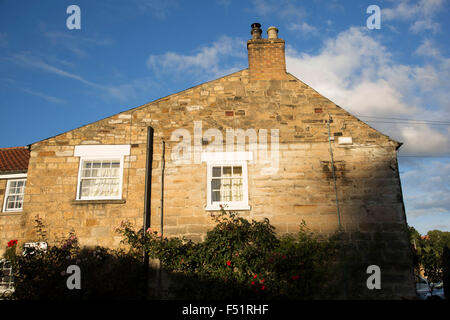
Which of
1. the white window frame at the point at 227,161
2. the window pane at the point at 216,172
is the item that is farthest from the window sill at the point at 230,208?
the window pane at the point at 216,172

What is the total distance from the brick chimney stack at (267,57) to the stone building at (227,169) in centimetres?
5

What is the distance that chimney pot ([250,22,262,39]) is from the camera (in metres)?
11.6

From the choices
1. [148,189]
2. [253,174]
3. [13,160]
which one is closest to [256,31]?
[253,174]

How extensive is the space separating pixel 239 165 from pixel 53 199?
5.86 metres

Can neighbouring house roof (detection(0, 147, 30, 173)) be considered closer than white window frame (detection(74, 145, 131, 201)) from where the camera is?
No

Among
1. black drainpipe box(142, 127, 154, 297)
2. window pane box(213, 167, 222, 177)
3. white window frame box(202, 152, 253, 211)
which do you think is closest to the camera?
black drainpipe box(142, 127, 154, 297)

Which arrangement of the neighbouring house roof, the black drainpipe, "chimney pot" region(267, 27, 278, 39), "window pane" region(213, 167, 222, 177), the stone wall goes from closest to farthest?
1. the black drainpipe
2. the stone wall
3. "window pane" region(213, 167, 222, 177)
4. "chimney pot" region(267, 27, 278, 39)
5. the neighbouring house roof

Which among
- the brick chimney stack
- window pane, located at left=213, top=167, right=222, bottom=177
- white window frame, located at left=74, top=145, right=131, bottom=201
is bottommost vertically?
window pane, located at left=213, top=167, right=222, bottom=177

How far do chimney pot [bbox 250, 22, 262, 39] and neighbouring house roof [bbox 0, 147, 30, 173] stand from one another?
10.4 m

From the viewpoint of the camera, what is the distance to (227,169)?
10.4 m

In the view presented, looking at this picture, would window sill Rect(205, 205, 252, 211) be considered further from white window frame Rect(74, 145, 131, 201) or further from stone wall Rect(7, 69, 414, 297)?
white window frame Rect(74, 145, 131, 201)

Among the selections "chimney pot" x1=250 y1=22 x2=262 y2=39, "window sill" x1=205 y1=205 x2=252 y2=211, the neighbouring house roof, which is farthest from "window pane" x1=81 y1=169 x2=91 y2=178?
"chimney pot" x1=250 y1=22 x2=262 y2=39

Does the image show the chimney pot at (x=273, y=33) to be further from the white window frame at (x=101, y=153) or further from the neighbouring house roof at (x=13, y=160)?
the neighbouring house roof at (x=13, y=160)
